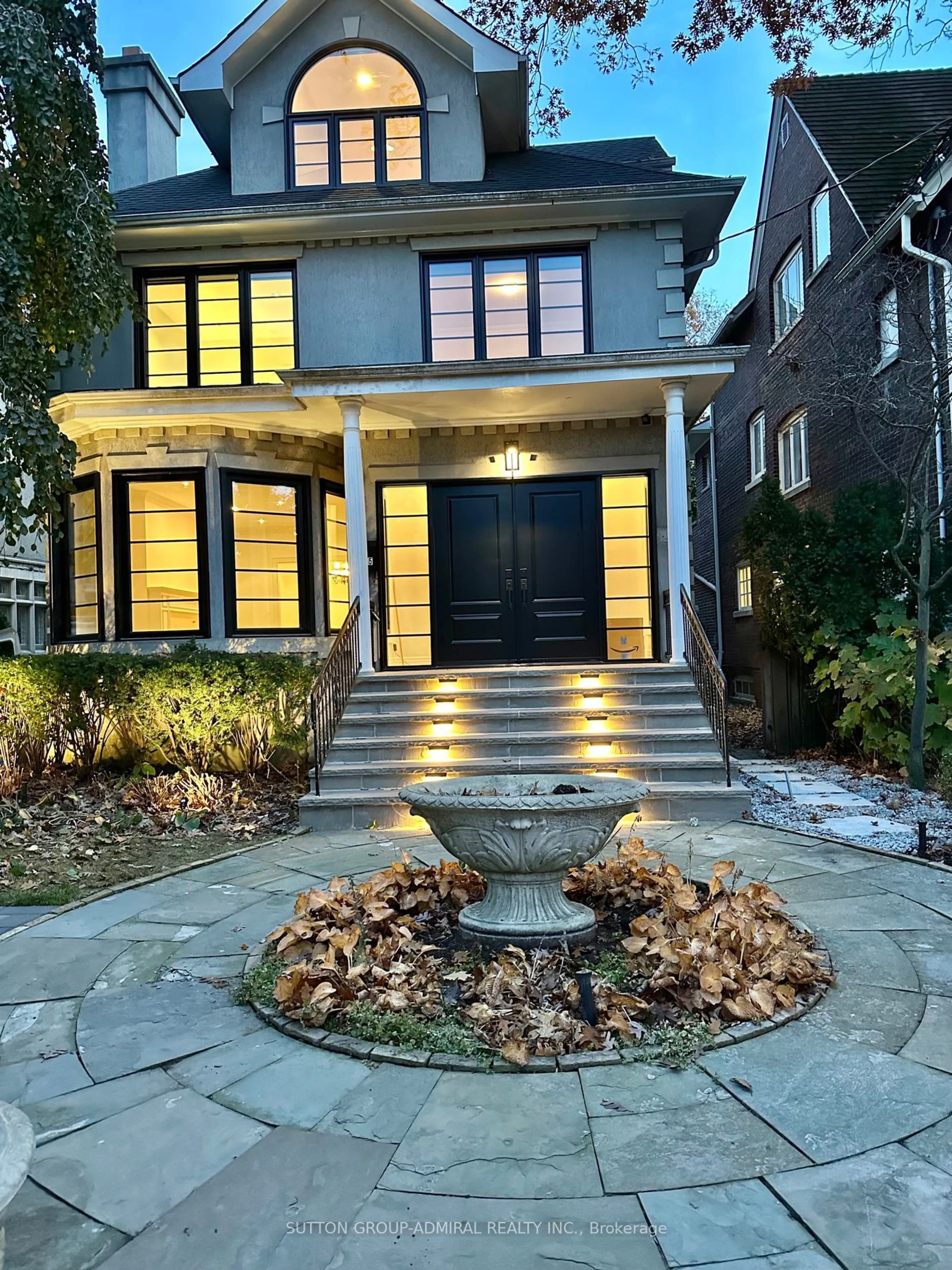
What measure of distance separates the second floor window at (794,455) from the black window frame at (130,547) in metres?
8.33

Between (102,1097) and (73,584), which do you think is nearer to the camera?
(102,1097)

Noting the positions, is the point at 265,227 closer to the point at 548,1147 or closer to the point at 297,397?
the point at 297,397

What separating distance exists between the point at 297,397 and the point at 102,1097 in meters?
6.78

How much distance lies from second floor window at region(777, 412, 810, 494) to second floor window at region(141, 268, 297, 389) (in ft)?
24.4

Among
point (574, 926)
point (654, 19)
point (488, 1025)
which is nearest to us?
point (488, 1025)

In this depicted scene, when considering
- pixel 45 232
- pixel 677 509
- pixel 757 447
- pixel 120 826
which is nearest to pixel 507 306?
pixel 677 509

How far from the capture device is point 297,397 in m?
8.20

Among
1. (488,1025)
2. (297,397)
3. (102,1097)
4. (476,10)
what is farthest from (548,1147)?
(297,397)

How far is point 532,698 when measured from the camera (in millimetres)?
7852

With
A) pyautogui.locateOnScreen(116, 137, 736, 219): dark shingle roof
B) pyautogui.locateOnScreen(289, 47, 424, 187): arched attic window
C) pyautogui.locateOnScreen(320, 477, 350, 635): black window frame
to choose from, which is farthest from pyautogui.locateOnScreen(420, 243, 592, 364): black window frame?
pyautogui.locateOnScreen(320, 477, 350, 635): black window frame

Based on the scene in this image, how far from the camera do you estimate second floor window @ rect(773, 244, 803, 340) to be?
40.8 ft

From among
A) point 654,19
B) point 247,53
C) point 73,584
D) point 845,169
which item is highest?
point 247,53

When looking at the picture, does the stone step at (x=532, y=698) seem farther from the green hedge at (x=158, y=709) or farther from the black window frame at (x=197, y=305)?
the black window frame at (x=197, y=305)

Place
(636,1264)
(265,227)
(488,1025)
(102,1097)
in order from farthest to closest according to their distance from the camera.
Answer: (265,227) → (488,1025) → (102,1097) → (636,1264)
